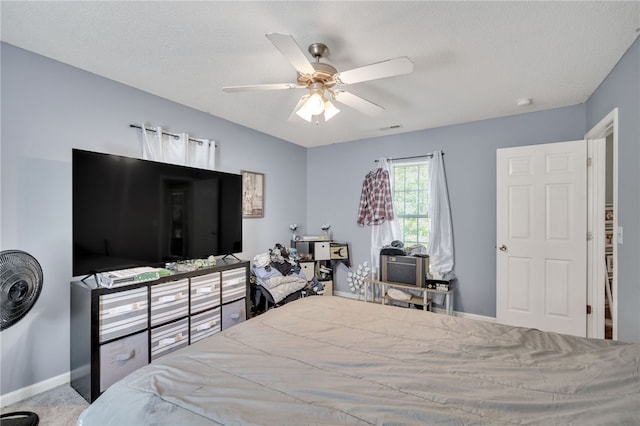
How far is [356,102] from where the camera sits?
2.27m

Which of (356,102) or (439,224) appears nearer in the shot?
(356,102)

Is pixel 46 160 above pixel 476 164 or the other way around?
the other way around

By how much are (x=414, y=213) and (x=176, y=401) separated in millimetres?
3722

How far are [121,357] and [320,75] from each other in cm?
248

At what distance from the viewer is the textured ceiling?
166 centimetres

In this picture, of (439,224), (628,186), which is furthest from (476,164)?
(628,186)

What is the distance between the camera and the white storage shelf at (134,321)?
78.5 inches

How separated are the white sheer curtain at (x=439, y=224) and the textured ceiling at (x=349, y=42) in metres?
1.12

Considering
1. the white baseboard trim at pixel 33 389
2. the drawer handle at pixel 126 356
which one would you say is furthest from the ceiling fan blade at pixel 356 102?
the white baseboard trim at pixel 33 389

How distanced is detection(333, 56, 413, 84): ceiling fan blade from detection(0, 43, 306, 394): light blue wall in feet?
6.72

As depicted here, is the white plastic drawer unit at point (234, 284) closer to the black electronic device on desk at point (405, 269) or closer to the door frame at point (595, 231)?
the black electronic device on desk at point (405, 269)

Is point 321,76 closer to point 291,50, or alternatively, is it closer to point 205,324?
point 291,50

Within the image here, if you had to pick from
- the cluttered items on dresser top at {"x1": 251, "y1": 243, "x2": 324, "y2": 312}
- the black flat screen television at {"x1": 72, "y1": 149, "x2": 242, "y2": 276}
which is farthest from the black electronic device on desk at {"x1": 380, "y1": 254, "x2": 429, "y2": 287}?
the black flat screen television at {"x1": 72, "y1": 149, "x2": 242, "y2": 276}

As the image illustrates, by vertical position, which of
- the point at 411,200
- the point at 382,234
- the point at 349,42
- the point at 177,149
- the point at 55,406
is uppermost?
the point at 349,42
